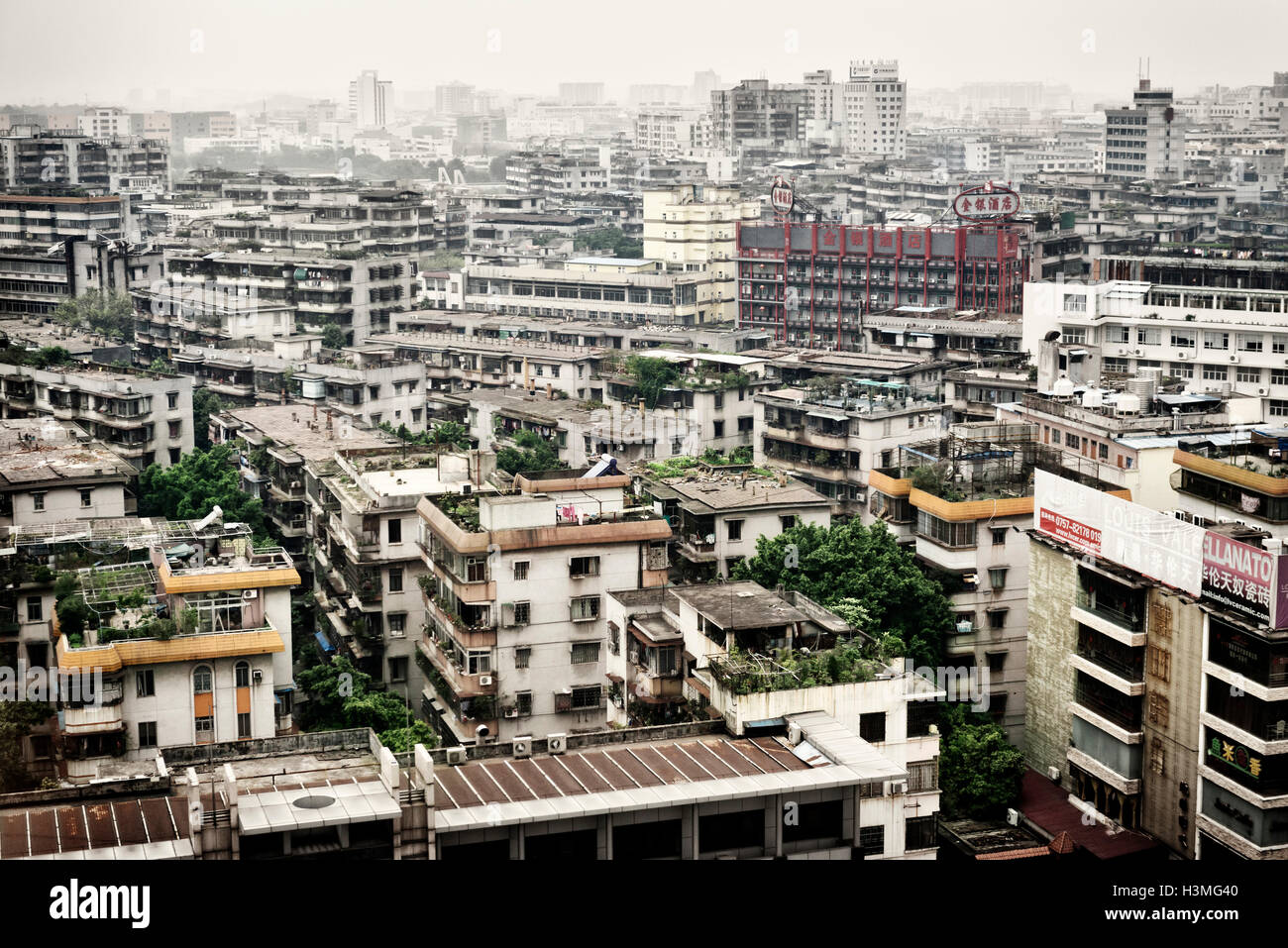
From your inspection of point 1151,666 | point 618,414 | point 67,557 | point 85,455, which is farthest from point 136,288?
point 1151,666

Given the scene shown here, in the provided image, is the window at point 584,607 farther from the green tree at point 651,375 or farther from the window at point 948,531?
the green tree at point 651,375

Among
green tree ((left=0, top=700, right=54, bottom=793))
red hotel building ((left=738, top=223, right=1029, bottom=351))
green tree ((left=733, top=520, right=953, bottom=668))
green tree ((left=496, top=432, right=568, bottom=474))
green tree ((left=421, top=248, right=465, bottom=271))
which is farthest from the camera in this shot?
green tree ((left=421, top=248, right=465, bottom=271))

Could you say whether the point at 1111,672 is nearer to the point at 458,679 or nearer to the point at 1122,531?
the point at 1122,531

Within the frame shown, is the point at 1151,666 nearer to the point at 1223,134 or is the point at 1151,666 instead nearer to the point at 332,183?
the point at 332,183

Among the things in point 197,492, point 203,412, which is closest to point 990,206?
point 203,412

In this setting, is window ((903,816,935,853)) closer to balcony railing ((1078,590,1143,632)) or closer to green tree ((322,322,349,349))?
balcony railing ((1078,590,1143,632))

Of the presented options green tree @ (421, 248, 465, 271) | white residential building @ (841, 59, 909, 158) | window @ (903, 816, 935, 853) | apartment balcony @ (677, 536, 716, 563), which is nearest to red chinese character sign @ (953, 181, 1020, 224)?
green tree @ (421, 248, 465, 271)

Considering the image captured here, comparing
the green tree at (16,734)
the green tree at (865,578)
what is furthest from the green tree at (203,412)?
the green tree at (16,734)
